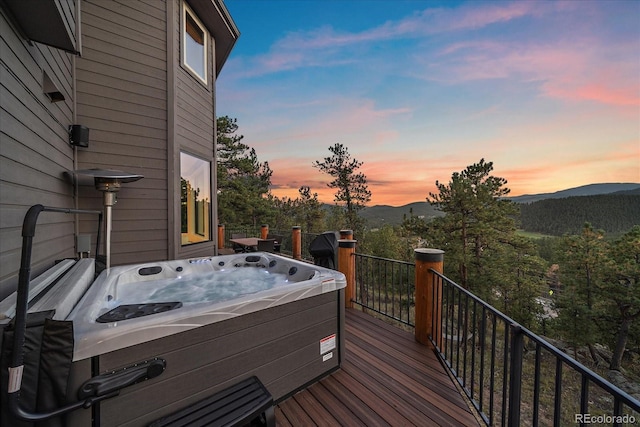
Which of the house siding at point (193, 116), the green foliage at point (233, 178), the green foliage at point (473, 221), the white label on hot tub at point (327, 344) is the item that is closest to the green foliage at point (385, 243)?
the green foliage at point (473, 221)

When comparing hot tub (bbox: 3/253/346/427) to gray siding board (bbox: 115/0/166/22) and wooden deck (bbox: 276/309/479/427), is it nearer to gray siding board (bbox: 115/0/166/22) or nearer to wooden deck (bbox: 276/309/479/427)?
wooden deck (bbox: 276/309/479/427)

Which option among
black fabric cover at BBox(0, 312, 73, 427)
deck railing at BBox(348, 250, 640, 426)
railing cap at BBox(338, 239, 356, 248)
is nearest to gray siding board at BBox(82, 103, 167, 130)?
railing cap at BBox(338, 239, 356, 248)

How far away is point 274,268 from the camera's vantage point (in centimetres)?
344

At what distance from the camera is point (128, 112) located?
3.42m

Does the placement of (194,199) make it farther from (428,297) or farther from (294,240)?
(294,240)

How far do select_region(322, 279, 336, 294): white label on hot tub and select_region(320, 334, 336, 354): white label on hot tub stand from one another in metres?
0.39

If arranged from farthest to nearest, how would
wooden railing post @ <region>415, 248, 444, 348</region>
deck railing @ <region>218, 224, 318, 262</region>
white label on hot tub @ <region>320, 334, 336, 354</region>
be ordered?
deck railing @ <region>218, 224, 318, 262</region>, wooden railing post @ <region>415, 248, 444, 348</region>, white label on hot tub @ <region>320, 334, 336, 354</region>

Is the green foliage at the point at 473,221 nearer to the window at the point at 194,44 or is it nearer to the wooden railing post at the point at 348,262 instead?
the wooden railing post at the point at 348,262

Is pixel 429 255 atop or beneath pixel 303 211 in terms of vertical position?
beneath

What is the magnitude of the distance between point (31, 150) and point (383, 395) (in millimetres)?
3128

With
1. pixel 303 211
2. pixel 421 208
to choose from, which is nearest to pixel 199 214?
pixel 421 208

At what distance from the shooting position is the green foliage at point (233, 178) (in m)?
13.9

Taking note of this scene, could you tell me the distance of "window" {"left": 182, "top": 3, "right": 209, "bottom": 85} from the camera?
409 centimetres

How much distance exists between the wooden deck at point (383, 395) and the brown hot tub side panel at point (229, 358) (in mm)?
141
